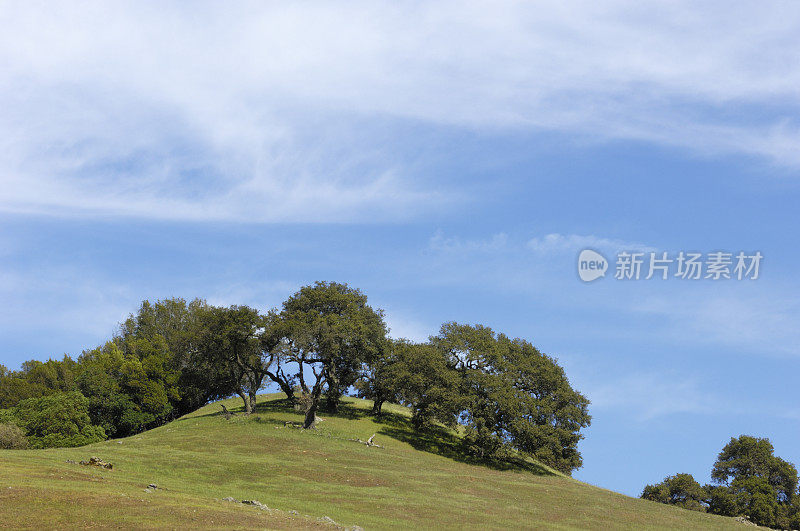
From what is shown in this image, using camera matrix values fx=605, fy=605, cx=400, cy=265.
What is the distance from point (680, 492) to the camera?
87312 millimetres

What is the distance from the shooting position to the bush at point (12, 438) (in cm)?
5881

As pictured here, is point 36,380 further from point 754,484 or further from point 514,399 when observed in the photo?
point 754,484

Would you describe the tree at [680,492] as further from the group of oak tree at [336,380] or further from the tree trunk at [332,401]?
the tree trunk at [332,401]

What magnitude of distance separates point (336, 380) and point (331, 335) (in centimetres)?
994

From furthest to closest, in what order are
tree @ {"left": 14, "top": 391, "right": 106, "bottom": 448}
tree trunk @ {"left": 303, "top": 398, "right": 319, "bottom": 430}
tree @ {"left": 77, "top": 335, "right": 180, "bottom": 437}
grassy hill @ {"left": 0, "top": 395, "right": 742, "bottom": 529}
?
tree @ {"left": 77, "top": 335, "right": 180, "bottom": 437}
tree trunk @ {"left": 303, "top": 398, "right": 319, "bottom": 430}
tree @ {"left": 14, "top": 391, "right": 106, "bottom": 448}
grassy hill @ {"left": 0, "top": 395, "right": 742, "bottom": 529}

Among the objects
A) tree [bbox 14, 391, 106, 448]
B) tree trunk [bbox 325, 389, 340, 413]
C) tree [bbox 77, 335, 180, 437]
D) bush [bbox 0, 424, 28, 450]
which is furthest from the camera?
tree trunk [bbox 325, 389, 340, 413]

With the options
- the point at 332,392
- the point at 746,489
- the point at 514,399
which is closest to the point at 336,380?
the point at 332,392

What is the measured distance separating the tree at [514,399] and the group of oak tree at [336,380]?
0.15 metres

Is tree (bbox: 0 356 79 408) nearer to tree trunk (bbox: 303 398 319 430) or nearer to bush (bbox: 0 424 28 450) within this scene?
bush (bbox: 0 424 28 450)

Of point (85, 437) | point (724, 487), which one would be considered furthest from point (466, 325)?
point (85, 437)

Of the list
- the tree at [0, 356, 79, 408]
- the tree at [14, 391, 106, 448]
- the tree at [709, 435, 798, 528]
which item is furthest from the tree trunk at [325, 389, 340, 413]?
the tree at [709, 435, 798, 528]

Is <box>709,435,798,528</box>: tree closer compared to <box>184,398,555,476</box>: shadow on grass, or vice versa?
<box>184,398,555,476</box>: shadow on grass

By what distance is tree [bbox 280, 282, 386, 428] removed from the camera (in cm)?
7412

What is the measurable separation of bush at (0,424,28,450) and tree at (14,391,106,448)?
12.3ft
